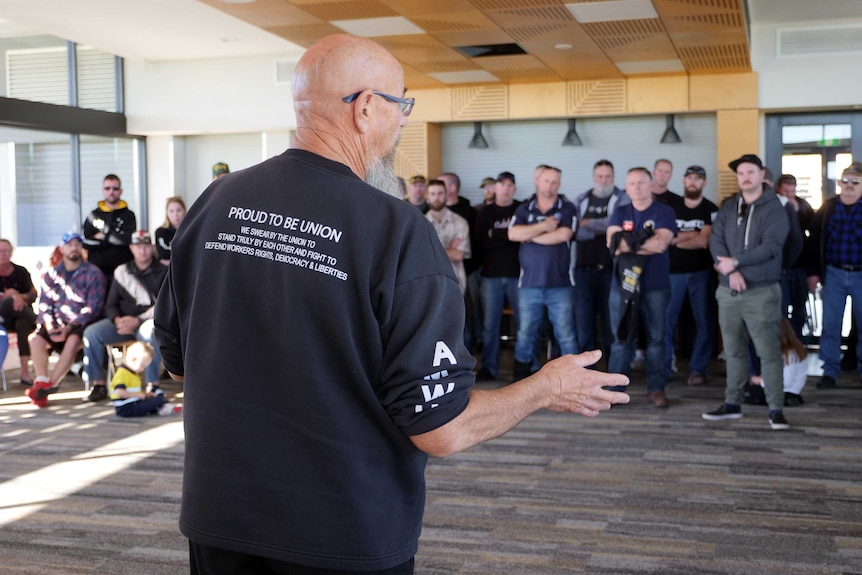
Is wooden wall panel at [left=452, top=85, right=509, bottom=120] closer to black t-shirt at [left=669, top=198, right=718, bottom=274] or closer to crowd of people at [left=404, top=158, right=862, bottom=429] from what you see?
crowd of people at [left=404, top=158, right=862, bottom=429]

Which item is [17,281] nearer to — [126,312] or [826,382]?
[126,312]

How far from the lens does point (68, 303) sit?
7609 millimetres

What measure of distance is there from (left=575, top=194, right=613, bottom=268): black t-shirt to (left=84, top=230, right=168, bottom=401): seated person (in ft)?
11.1

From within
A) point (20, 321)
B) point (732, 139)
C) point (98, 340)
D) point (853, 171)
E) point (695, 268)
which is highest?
point (732, 139)

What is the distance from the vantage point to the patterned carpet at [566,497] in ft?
12.0

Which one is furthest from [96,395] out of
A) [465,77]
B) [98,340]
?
[465,77]

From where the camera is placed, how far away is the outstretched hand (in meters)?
1.55

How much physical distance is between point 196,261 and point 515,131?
941 cm

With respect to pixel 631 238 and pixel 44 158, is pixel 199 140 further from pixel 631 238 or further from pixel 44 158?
pixel 631 238

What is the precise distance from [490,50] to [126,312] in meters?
3.85

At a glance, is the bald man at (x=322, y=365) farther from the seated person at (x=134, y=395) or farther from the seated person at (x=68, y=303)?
the seated person at (x=68, y=303)

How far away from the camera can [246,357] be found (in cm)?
141

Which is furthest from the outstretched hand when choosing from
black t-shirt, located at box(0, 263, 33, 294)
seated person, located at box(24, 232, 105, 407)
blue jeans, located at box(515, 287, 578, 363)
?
black t-shirt, located at box(0, 263, 33, 294)

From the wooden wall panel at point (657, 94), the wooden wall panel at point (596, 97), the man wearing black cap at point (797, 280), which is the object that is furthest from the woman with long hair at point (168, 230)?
the man wearing black cap at point (797, 280)
